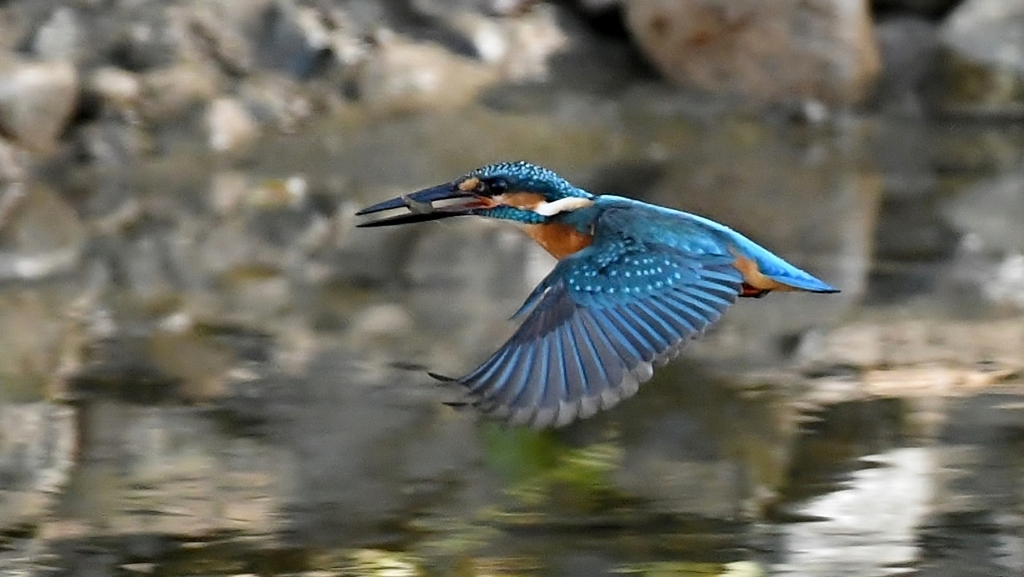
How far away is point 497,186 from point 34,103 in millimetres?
4323

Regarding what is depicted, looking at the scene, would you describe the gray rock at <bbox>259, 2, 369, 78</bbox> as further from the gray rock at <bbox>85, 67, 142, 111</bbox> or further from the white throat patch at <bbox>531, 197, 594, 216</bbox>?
the white throat patch at <bbox>531, 197, 594, 216</bbox>

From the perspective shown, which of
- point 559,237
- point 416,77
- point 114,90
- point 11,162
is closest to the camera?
point 559,237

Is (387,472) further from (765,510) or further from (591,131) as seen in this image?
(591,131)

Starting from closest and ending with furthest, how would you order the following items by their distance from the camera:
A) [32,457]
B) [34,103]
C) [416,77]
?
[32,457]
[34,103]
[416,77]

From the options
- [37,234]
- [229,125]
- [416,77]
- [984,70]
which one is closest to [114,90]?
[229,125]

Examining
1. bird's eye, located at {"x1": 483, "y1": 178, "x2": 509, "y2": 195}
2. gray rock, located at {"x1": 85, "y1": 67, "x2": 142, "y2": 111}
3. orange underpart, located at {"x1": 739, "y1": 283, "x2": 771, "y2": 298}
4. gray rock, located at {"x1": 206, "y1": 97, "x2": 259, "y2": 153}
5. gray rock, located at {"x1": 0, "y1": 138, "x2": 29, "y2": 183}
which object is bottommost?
orange underpart, located at {"x1": 739, "y1": 283, "x2": 771, "y2": 298}

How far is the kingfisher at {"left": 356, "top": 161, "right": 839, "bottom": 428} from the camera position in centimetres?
269

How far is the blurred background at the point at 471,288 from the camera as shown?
3377 millimetres

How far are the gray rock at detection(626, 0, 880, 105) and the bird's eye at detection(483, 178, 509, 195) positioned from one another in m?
4.94

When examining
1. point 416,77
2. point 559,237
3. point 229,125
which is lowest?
point 559,237

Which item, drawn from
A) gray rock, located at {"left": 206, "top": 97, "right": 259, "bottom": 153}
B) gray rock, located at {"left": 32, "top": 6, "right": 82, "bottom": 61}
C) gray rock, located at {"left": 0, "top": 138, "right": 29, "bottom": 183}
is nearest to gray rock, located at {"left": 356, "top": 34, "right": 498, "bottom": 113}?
gray rock, located at {"left": 206, "top": 97, "right": 259, "bottom": 153}

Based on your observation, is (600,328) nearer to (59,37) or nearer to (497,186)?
(497,186)

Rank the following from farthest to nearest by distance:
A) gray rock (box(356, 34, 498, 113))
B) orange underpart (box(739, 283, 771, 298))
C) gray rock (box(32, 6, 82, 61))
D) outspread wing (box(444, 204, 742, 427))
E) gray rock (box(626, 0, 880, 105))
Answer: gray rock (box(626, 0, 880, 105)) < gray rock (box(356, 34, 498, 113)) < gray rock (box(32, 6, 82, 61)) < orange underpart (box(739, 283, 771, 298)) < outspread wing (box(444, 204, 742, 427))

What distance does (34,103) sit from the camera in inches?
279
